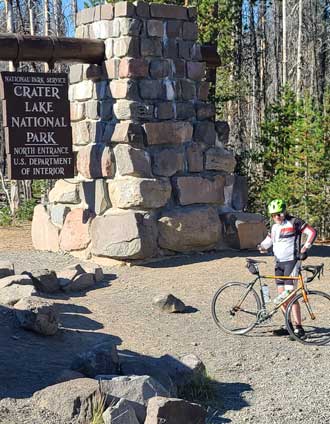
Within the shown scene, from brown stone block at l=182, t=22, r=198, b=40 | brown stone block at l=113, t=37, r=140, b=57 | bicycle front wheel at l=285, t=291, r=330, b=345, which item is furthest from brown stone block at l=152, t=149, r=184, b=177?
bicycle front wheel at l=285, t=291, r=330, b=345

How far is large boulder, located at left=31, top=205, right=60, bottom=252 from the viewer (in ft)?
41.1

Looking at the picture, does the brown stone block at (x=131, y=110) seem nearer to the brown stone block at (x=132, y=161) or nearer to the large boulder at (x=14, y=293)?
the brown stone block at (x=132, y=161)

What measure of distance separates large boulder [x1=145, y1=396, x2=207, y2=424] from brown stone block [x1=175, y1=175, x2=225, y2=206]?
21.9ft

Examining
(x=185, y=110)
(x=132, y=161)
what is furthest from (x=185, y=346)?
(x=185, y=110)

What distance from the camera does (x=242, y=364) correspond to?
7418 mm

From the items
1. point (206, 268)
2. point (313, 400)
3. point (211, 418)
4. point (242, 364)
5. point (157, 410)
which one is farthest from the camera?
point (206, 268)

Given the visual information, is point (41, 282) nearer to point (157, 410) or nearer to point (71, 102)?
point (71, 102)

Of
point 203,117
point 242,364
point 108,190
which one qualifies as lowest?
point 242,364

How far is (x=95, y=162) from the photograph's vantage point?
1198 centimetres

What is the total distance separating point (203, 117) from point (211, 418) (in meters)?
7.23

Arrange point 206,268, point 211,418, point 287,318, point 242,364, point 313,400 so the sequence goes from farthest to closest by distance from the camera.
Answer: point 206,268 → point 287,318 → point 242,364 → point 313,400 → point 211,418

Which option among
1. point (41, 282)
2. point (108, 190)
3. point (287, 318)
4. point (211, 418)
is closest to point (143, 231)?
point (108, 190)

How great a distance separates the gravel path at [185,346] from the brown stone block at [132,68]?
2714 millimetres

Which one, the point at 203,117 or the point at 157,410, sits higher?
the point at 203,117
